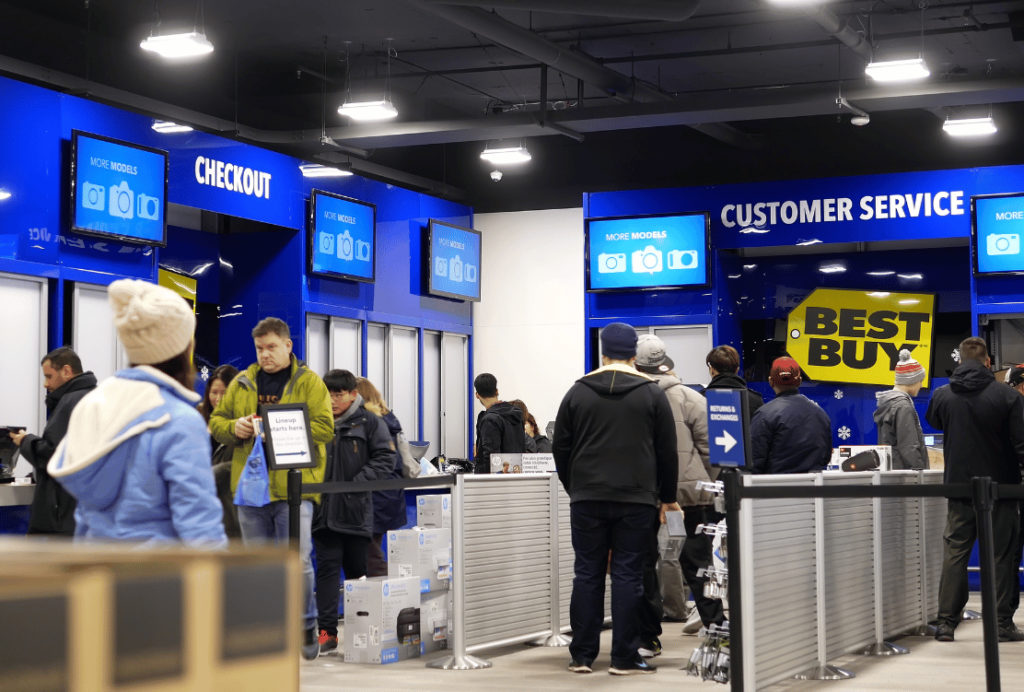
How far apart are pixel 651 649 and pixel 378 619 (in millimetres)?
1349

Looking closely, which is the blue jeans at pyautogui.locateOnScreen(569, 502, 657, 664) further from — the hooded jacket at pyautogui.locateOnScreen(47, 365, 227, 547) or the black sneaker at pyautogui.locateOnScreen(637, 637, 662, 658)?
the hooded jacket at pyautogui.locateOnScreen(47, 365, 227, 547)

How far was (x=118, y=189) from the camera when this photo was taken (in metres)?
8.55

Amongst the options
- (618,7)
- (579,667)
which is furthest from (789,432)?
(618,7)

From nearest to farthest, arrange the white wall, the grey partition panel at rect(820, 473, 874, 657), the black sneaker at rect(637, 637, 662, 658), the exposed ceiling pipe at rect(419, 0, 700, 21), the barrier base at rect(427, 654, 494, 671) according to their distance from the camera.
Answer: the grey partition panel at rect(820, 473, 874, 657) → the barrier base at rect(427, 654, 494, 671) → the black sneaker at rect(637, 637, 662, 658) → the exposed ceiling pipe at rect(419, 0, 700, 21) → the white wall

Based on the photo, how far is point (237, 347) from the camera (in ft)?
36.9

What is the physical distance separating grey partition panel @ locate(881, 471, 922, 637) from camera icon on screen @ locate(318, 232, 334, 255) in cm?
615

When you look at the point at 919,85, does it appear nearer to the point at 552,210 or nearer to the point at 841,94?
the point at 841,94

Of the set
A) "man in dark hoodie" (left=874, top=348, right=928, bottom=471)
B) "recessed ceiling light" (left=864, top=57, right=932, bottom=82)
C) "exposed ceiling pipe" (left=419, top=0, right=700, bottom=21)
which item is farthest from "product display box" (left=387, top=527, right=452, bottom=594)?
"recessed ceiling light" (left=864, top=57, right=932, bottom=82)

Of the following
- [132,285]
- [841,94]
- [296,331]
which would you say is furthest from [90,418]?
[841,94]

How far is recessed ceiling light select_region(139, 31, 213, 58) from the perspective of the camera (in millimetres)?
8656

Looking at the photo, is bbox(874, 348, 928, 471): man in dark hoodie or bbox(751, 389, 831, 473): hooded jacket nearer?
bbox(751, 389, 831, 473): hooded jacket

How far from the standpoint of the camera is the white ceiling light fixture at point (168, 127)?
30.2ft

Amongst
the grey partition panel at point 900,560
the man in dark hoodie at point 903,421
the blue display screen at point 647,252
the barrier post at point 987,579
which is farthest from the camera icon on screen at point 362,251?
the barrier post at point 987,579

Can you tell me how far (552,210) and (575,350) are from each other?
175 cm
